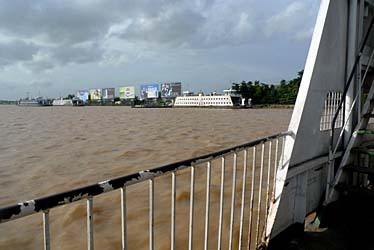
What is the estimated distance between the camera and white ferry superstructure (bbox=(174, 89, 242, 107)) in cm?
6183

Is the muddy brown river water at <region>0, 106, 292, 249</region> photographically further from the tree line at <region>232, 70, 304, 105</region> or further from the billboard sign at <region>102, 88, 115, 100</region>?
the billboard sign at <region>102, 88, 115, 100</region>

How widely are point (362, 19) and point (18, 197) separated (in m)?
5.60

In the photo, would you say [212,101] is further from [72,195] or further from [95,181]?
[72,195]

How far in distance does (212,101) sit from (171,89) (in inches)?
1020

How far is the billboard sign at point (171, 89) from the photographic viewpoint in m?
86.2

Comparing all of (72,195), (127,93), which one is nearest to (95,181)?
(72,195)

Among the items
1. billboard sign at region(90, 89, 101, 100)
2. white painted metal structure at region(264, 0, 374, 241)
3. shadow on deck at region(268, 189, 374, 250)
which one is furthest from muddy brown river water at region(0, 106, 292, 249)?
billboard sign at region(90, 89, 101, 100)

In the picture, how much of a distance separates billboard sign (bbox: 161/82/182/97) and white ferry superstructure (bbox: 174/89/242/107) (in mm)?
13998

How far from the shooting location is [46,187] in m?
5.34

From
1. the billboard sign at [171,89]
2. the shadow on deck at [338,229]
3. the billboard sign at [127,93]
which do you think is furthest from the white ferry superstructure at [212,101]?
the shadow on deck at [338,229]

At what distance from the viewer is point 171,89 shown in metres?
87.3

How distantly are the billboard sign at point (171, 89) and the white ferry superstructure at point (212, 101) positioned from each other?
13998 mm

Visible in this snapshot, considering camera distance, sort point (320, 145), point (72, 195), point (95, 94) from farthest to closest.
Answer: point (95, 94)
point (320, 145)
point (72, 195)

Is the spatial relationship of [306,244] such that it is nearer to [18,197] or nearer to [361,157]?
[361,157]
